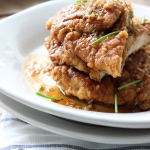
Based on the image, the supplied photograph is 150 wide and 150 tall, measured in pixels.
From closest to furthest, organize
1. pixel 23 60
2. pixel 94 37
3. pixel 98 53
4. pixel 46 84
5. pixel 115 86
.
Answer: pixel 98 53
pixel 94 37
pixel 115 86
pixel 46 84
pixel 23 60

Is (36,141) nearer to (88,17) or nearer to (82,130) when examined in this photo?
(82,130)

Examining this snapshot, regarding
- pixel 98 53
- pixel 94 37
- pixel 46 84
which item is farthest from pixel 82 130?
pixel 46 84

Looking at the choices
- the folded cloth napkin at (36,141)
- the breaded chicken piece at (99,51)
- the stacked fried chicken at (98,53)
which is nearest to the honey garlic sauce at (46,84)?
the stacked fried chicken at (98,53)

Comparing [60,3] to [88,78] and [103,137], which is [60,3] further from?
[103,137]

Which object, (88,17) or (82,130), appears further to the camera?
(88,17)

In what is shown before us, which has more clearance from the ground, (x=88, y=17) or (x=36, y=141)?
(x=88, y=17)

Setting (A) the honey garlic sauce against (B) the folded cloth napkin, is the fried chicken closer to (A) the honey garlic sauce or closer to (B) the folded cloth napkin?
(A) the honey garlic sauce
